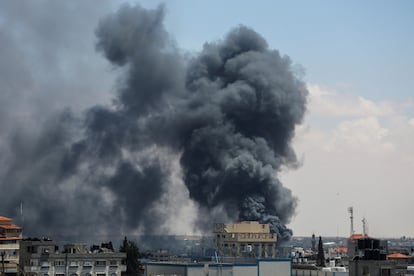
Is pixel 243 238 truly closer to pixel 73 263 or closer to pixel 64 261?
pixel 73 263

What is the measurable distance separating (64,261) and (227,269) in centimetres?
1533

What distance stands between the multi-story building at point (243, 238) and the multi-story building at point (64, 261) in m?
32.6

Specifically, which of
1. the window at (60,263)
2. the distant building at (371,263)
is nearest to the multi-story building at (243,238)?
the window at (60,263)

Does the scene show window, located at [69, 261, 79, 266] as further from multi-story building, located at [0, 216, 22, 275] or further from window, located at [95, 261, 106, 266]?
multi-story building, located at [0, 216, 22, 275]

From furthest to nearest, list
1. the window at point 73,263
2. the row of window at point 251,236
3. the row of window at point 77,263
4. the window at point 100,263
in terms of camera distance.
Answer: the row of window at point 251,236, the window at point 100,263, the window at point 73,263, the row of window at point 77,263

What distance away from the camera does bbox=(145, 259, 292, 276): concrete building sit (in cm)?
5934

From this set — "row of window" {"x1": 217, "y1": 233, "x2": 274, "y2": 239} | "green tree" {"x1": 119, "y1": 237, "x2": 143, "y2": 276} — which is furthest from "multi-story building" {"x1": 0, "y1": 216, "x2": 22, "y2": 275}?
"row of window" {"x1": 217, "y1": 233, "x2": 274, "y2": 239}

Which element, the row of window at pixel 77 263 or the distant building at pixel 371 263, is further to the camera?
the row of window at pixel 77 263

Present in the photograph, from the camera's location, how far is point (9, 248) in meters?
69.0

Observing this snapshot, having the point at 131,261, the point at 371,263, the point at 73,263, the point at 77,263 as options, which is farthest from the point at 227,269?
the point at 131,261

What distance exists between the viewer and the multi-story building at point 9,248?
67688mm

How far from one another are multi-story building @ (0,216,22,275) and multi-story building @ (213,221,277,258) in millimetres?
35616

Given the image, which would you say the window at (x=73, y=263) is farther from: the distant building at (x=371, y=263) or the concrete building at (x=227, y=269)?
the distant building at (x=371, y=263)

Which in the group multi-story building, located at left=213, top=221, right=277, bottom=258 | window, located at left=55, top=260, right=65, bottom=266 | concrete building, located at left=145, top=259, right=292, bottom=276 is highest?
multi-story building, located at left=213, top=221, right=277, bottom=258
